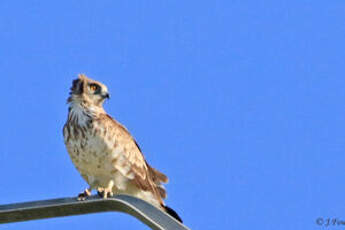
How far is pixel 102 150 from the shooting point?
8102 mm

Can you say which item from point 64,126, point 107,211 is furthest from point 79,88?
point 107,211

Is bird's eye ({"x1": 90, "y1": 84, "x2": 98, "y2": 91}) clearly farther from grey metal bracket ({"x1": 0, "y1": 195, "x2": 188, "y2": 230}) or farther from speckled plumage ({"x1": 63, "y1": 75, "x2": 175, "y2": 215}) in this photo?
grey metal bracket ({"x1": 0, "y1": 195, "x2": 188, "y2": 230})

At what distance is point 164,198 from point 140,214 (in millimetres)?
4746

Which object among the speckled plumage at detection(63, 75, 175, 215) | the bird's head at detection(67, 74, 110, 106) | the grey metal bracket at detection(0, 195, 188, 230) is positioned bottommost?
the grey metal bracket at detection(0, 195, 188, 230)

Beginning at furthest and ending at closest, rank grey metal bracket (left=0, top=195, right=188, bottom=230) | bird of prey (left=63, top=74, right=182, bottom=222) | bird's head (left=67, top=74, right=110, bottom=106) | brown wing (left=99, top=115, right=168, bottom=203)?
bird's head (left=67, top=74, right=110, bottom=106) → brown wing (left=99, top=115, right=168, bottom=203) → bird of prey (left=63, top=74, right=182, bottom=222) → grey metal bracket (left=0, top=195, right=188, bottom=230)

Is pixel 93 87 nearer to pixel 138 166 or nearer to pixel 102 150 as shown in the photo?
pixel 102 150

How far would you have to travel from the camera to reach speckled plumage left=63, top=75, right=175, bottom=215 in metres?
8.06

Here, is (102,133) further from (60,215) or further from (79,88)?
(60,215)

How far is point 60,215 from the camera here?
4.06 meters

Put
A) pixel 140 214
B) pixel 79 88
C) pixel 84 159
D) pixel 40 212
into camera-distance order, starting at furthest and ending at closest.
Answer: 1. pixel 79 88
2. pixel 84 159
3. pixel 40 212
4. pixel 140 214

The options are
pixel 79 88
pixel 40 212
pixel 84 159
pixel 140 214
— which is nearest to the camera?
pixel 140 214

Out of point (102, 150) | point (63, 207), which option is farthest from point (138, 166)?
point (63, 207)

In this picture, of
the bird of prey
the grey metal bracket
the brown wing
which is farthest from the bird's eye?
the grey metal bracket

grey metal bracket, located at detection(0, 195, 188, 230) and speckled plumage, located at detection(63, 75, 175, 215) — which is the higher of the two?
speckled plumage, located at detection(63, 75, 175, 215)
